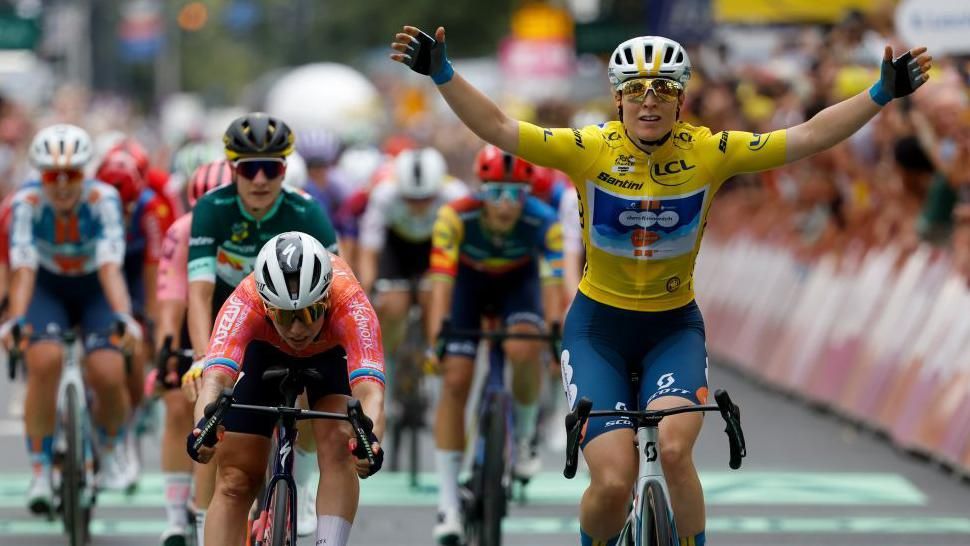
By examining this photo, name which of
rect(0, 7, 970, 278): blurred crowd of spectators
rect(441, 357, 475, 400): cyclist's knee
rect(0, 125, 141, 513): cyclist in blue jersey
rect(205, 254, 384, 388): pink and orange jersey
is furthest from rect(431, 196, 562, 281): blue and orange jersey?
rect(0, 7, 970, 278): blurred crowd of spectators

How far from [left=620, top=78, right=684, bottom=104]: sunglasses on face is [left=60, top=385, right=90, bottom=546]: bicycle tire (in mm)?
4016

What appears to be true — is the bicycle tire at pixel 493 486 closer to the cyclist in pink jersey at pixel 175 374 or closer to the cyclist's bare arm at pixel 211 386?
the cyclist in pink jersey at pixel 175 374

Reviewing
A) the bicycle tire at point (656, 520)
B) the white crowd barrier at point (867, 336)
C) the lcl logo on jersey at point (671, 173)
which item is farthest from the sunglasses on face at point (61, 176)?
the white crowd barrier at point (867, 336)

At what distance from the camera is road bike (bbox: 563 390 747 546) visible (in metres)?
7.26

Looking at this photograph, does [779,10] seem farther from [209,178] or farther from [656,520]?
[656,520]

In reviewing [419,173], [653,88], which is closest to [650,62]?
[653,88]

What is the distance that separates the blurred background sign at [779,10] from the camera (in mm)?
25172

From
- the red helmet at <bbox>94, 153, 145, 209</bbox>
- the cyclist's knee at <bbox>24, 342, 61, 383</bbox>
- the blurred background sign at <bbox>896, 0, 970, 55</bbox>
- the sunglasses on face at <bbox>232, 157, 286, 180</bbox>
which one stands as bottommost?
the cyclist's knee at <bbox>24, 342, 61, 383</bbox>

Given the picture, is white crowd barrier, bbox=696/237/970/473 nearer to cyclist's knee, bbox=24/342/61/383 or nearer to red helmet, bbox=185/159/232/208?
red helmet, bbox=185/159/232/208

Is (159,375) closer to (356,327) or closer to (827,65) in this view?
(356,327)

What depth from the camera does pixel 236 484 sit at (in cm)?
788

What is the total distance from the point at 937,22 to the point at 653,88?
7313 mm

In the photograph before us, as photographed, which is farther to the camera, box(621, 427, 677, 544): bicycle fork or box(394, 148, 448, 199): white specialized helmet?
box(394, 148, 448, 199): white specialized helmet

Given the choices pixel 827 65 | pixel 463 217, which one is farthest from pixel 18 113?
pixel 463 217
